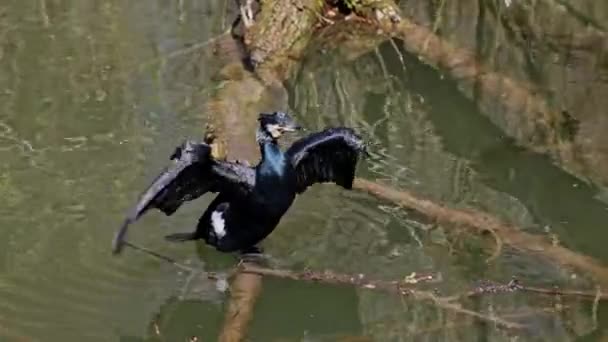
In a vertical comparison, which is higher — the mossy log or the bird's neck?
the bird's neck

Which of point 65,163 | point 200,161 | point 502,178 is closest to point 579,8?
point 502,178

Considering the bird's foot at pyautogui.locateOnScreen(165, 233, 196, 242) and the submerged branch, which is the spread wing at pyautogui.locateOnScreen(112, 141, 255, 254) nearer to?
the bird's foot at pyautogui.locateOnScreen(165, 233, 196, 242)

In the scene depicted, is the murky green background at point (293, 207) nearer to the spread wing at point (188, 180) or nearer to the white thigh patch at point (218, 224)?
the white thigh patch at point (218, 224)

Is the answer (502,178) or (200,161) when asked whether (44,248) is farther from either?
(502,178)

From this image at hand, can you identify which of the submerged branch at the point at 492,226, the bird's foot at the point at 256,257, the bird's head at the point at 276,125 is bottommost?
the bird's foot at the point at 256,257

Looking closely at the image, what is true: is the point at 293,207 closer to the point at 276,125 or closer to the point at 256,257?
the point at 256,257

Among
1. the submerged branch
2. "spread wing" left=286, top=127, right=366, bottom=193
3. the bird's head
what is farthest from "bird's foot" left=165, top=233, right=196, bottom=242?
the submerged branch

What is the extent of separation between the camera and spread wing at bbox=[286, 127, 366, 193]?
212 inches

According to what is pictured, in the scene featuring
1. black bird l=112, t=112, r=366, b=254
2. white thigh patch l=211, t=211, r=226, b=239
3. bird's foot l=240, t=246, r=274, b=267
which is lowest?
bird's foot l=240, t=246, r=274, b=267

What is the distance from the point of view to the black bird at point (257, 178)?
502cm

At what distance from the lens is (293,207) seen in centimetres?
626

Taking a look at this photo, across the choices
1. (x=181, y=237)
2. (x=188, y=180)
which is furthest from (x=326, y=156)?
(x=181, y=237)

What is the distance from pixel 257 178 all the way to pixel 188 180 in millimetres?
389

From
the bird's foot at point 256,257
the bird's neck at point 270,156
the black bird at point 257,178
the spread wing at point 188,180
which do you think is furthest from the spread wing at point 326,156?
the bird's foot at point 256,257
